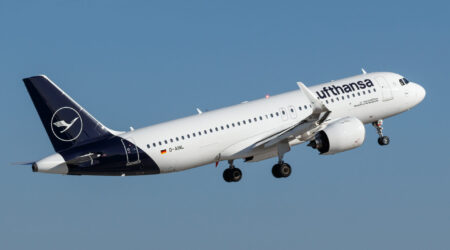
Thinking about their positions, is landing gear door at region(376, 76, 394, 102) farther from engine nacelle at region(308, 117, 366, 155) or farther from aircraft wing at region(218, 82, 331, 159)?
aircraft wing at region(218, 82, 331, 159)

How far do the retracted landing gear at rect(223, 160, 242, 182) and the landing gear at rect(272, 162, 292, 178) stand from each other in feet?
11.1

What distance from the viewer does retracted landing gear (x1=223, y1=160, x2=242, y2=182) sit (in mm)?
69062

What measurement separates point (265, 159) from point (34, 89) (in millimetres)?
17097

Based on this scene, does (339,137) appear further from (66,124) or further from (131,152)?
(66,124)

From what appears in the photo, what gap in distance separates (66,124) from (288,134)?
14.3m

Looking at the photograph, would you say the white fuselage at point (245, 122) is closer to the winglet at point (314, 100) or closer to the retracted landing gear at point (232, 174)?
the retracted landing gear at point (232, 174)

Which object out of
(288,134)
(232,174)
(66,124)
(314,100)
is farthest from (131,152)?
(314,100)

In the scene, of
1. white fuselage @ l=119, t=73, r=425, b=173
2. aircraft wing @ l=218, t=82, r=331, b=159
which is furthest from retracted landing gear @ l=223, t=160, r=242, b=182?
aircraft wing @ l=218, t=82, r=331, b=159

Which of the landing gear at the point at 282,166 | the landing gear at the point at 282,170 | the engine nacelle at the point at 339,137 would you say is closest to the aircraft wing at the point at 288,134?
the landing gear at the point at 282,166

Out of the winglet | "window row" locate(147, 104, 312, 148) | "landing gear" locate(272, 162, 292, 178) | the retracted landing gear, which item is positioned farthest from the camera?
the retracted landing gear

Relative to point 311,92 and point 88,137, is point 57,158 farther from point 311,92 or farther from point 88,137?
point 311,92

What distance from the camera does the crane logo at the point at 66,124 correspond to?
61.6 m

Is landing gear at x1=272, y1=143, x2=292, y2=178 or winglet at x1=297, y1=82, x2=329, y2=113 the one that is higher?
winglet at x1=297, y1=82, x2=329, y2=113

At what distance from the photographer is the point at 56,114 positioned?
6178cm
